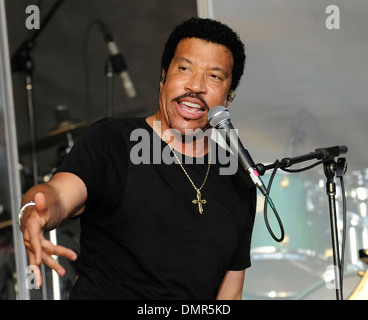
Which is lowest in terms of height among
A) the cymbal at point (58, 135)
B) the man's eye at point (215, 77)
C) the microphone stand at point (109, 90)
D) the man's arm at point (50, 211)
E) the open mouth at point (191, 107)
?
the man's arm at point (50, 211)

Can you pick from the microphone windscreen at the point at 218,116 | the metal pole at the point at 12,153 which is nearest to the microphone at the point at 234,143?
the microphone windscreen at the point at 218,116

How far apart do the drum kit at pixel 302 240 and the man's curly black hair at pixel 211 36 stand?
3.80 ft

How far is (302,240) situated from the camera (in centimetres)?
338

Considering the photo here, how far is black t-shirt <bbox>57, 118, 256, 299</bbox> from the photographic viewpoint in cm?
182

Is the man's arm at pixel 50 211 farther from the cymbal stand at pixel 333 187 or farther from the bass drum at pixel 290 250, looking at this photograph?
the bass drum at pixel 290 250

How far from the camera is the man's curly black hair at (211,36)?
7.45 feet

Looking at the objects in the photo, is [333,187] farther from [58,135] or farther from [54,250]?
[58,135]

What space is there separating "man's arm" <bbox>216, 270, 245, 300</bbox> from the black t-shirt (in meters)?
0.18

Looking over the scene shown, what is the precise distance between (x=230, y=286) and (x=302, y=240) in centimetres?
129

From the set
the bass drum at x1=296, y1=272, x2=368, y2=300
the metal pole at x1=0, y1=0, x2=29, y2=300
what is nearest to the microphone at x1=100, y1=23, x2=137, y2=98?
the metal pole at x1=0, y1=0, x2=29, y2=300

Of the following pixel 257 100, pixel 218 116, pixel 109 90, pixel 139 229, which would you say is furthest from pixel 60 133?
pixel 218 116

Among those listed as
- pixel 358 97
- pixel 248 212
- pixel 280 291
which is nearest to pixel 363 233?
pixel 280 291

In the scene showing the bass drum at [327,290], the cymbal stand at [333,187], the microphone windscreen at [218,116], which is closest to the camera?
the microphone windscreen at [218,116]
